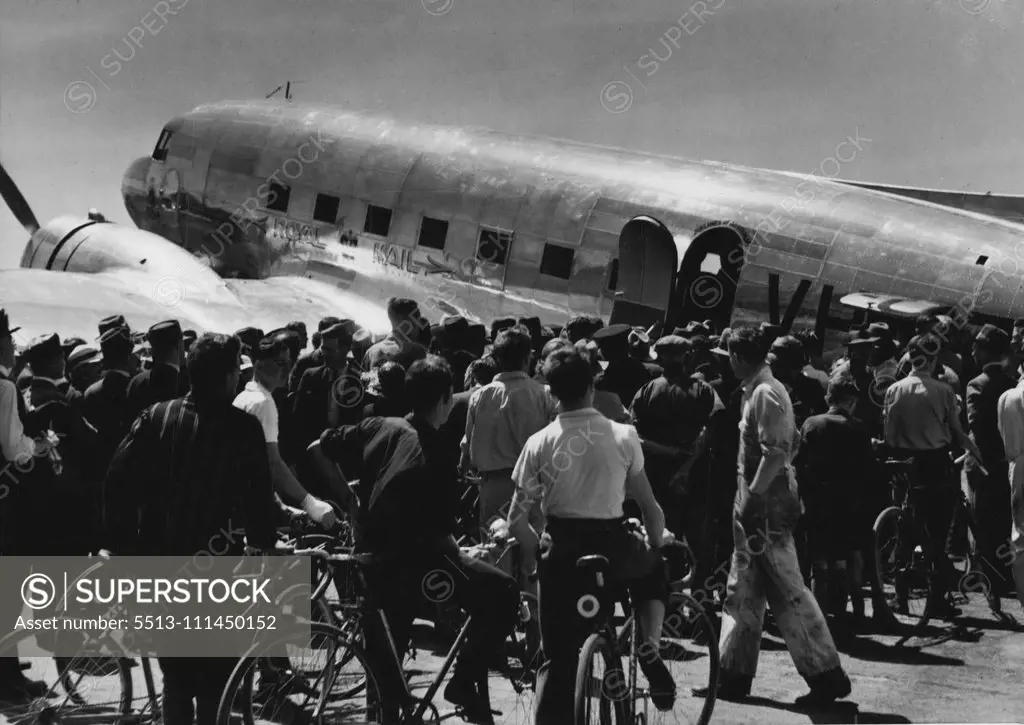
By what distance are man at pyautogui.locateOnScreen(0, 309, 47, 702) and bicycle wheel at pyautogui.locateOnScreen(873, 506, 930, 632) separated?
19.3ft

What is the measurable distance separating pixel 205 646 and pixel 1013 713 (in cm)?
455

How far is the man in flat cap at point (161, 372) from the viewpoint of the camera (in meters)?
7.39

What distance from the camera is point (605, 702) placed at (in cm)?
558

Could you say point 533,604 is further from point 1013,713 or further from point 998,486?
point 998,486

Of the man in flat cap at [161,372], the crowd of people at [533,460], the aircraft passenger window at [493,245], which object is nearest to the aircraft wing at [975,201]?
the aircraft passenger window at [493,245]

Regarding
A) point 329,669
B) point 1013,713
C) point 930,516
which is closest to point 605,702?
point 329,669

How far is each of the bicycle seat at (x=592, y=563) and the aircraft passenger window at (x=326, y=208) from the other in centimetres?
1342

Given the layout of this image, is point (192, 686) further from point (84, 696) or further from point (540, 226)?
point (540, 226)

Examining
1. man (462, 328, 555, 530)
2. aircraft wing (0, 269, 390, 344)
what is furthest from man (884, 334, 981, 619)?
aircraft wing (0, 269, 390, 344)

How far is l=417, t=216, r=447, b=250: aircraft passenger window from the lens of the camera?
56.1 feet

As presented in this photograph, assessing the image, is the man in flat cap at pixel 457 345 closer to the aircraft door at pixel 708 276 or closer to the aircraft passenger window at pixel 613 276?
the aircraft door at pixel 708 276

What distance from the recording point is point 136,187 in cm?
2134

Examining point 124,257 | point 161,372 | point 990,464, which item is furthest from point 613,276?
point 161,372

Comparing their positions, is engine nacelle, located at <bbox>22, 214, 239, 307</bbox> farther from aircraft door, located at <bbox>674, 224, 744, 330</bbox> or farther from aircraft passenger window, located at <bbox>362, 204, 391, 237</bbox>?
aircraft door, located at <bbox>674, 224, 744, 330</bbox>
